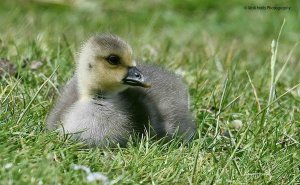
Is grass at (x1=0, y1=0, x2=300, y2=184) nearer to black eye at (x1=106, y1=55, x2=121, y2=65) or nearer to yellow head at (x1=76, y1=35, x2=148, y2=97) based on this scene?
yellow head at (x1=76, y1=35, x2=148, y2=97)

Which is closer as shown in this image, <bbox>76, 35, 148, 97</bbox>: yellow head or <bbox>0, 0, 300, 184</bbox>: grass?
<bbox>0, 0, 300, 184</bbox>: grass

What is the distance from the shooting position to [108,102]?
4043 millimetres

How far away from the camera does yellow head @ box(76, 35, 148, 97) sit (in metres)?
4.00

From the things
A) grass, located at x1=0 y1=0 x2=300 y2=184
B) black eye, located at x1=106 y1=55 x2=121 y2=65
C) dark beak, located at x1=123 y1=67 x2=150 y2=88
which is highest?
black eye, located at x1=106 y1=55 x2=121 y2=65

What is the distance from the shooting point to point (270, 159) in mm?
3982

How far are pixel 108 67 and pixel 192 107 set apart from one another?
85 centimetres

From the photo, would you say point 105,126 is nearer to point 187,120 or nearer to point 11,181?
point 187,120

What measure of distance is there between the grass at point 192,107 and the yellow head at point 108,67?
1.00ft

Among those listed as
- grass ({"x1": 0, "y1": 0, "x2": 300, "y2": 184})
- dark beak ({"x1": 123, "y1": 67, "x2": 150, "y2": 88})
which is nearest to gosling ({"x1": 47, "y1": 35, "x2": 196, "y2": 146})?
dark beak ({"x1": 123, "y1": 67, "x2": 150, "y2": 88})

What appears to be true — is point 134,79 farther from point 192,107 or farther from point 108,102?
point 192,107

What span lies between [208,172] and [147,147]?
0.32 metres

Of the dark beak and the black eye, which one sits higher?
the black eye

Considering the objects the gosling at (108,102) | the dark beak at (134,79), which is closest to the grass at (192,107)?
the gosling at (108,102)

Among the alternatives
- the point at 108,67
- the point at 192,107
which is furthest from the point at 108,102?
the point at 192,107
